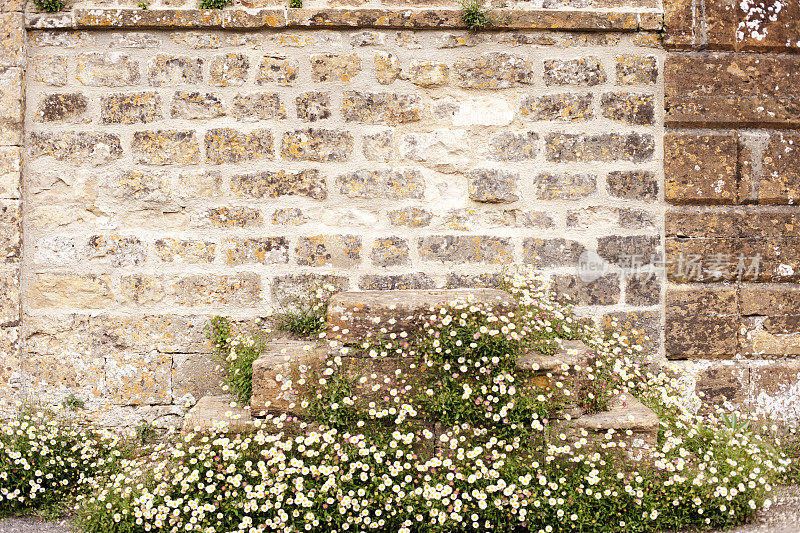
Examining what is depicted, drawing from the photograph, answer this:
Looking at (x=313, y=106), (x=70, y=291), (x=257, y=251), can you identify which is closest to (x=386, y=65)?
(x=313, y=106)

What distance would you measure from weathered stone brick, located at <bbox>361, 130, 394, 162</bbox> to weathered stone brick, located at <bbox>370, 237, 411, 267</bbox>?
46 cm

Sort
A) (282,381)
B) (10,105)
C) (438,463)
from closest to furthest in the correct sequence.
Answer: (438,463) → (282,381) → (10,105)

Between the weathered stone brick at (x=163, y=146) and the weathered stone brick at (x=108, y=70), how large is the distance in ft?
1.05

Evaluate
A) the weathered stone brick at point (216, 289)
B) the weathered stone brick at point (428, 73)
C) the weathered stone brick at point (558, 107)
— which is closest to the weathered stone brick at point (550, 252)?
the weathered stone brick at point (558, 107)

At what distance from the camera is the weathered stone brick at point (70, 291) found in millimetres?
3285

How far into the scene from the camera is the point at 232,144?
3309 mm

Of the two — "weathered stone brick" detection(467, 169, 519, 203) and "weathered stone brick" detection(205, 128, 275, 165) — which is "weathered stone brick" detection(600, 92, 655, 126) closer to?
"weathered stone brick" detection(467, 169, 519, 203)

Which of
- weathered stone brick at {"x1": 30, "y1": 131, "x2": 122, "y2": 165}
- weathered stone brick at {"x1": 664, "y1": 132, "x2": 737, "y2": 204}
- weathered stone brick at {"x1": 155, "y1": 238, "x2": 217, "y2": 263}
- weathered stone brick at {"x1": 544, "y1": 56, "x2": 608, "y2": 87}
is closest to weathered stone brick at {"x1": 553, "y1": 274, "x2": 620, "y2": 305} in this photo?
weathered stone brick at {"x1": 664, "y1": 132, "x2": 737, "y2": 204}

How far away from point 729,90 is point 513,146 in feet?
4.10

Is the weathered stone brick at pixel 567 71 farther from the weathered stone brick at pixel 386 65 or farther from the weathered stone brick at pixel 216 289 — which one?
the weathered stone brick at pixel 216 289

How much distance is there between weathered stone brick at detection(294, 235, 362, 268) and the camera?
3.33m

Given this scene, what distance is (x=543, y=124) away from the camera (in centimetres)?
337

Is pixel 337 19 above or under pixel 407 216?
above

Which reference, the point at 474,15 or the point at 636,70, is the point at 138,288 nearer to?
the point at 474,15
